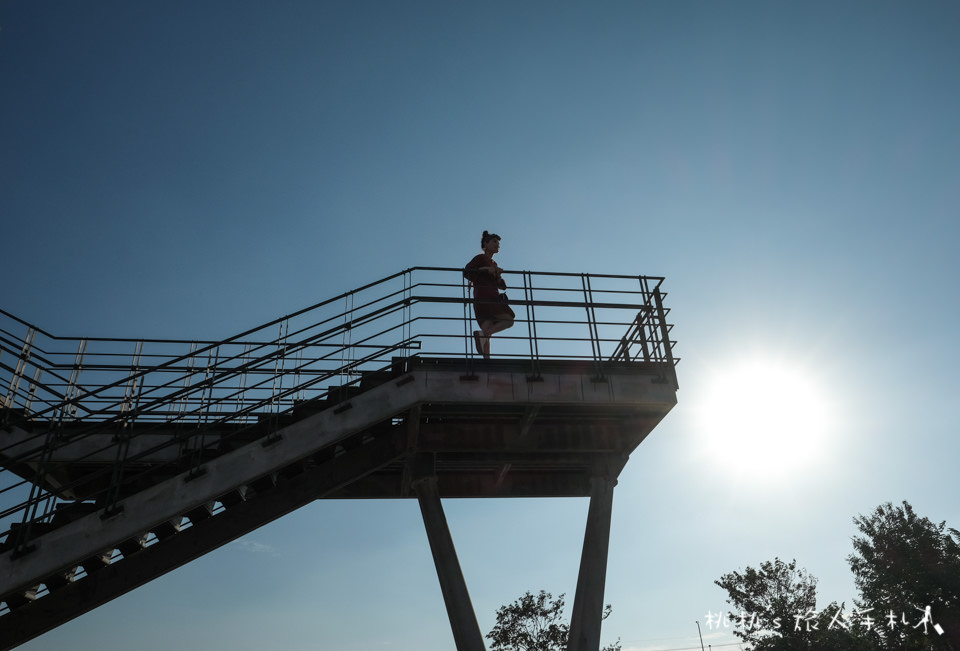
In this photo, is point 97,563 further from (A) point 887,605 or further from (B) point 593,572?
(A) point 887,605

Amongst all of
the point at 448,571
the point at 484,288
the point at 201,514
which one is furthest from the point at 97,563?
the point at 484,288

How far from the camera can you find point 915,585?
124 ft

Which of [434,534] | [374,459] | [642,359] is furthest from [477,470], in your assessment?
[642,359]

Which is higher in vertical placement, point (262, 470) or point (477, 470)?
point (477, 470)

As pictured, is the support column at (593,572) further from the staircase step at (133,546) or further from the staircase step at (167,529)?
the staircase step at (133,546)

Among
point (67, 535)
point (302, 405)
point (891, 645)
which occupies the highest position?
point (302, 405)

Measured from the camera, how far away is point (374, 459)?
8617 millimetres

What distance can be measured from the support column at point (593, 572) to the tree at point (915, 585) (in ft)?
122

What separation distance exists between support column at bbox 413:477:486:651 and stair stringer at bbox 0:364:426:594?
1.97 metres

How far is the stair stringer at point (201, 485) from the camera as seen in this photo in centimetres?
679

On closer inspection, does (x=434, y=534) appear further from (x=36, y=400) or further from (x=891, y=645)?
(x=891, y=645)

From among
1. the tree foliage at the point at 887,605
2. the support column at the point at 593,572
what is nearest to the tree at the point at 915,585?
the tree foliage at the point at 887,605

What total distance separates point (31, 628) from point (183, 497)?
2384 mm

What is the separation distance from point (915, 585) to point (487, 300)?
4240cm
